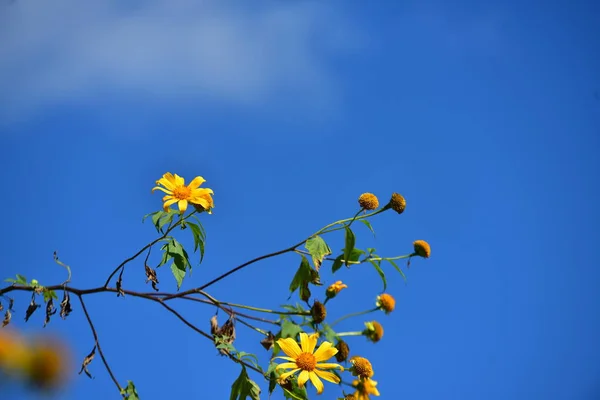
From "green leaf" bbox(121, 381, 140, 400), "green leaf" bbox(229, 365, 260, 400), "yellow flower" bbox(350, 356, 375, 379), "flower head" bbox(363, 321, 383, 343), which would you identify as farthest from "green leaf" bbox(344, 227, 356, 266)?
"green leaf" bbox(121, 381, 140, 400)

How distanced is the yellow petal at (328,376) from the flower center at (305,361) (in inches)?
2.2

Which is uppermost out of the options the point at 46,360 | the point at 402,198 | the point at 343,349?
the point at 402,198

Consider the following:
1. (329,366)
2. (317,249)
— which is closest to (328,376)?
(329,366)

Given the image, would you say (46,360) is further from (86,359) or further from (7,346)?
(86,359)

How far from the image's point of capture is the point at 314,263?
2.53 m

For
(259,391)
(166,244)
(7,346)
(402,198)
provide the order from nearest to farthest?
(7,346) → (259,391) → (166,244) → (402,198)

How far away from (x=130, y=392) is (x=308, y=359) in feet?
2.32

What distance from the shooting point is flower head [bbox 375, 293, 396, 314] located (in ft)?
8.88

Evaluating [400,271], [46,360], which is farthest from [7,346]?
[400,271]

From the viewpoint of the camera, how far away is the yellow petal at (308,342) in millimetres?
2553

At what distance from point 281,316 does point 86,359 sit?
0.79 metres

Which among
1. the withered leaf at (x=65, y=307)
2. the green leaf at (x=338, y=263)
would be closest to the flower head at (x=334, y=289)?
the green leaf at (x=338, y=263)

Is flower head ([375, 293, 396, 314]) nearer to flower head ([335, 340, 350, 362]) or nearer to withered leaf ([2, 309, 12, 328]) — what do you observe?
flower head ([335, 340, 350, 362])

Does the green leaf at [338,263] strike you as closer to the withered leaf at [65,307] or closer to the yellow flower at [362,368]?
the yellow flower at [362,368]
